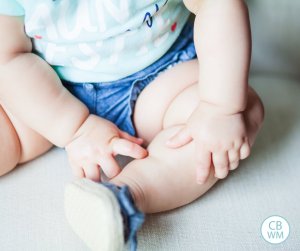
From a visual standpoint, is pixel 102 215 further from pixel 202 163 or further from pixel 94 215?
pixel 202 163

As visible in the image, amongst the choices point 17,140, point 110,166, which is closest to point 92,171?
point 110,166

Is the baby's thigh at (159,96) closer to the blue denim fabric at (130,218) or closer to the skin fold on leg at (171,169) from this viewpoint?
the skin fold on leg at (171,169)

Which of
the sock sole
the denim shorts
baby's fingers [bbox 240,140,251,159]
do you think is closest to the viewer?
the sock sole

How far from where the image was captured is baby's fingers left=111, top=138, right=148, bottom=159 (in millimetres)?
645

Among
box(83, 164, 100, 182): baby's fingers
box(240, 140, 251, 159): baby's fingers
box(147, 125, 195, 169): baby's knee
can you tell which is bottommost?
box(83, 164, 100, 182): baby's fingers

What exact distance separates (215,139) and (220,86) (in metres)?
0.06

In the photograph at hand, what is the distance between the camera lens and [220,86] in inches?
23.9

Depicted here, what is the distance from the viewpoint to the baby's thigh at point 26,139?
71 cm

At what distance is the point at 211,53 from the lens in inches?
23.9

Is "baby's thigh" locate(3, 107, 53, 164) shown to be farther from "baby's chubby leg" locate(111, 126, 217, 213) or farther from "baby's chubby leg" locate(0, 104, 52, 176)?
"baby's chubby leg" locate(111, 126, 217, 213)

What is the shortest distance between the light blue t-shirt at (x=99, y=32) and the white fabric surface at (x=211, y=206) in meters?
0.13

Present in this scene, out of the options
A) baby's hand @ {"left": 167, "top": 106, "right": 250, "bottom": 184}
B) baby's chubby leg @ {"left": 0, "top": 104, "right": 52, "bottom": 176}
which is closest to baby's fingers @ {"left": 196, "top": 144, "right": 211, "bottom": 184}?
baby's hand @ {"left": 167, "top": 106, "right": 250, "bottom": 184}

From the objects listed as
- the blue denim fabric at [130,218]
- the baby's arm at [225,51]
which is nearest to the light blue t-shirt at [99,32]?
the baby's arm at [225,51]

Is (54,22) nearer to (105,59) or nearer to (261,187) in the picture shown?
(105,59)
